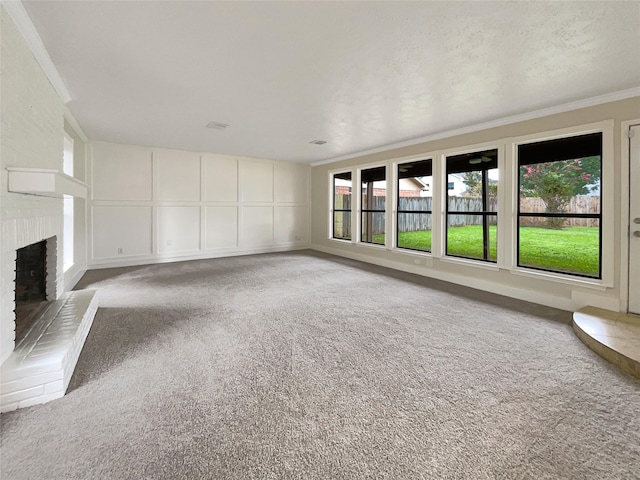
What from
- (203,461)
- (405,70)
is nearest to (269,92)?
(405,70)

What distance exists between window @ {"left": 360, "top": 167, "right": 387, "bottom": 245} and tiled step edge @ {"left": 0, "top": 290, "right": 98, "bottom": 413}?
18.2 ft

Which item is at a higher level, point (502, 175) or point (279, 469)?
point (502, 175)

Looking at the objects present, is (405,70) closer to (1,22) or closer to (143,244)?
(1,22)

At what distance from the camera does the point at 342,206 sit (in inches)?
319

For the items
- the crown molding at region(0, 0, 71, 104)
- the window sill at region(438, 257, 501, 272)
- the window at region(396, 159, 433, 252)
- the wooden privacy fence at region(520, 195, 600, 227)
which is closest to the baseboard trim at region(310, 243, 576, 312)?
the window sill at region(438, 257, 501, 272)

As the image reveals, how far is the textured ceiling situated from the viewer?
2041mm

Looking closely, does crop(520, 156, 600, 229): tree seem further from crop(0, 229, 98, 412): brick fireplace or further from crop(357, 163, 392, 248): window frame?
crop(0, 229, 98, 412): brick fireplace

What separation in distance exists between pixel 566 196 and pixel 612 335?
1.92 meters

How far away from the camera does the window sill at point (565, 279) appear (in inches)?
135

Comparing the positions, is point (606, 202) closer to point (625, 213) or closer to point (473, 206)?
point (625, 213)

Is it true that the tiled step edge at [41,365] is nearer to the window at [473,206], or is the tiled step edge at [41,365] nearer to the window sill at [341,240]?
the window at [473,206]

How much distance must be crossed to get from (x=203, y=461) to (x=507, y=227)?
177 inches

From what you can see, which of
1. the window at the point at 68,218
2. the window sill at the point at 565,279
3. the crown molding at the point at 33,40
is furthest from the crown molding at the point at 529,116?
the window at the point at 68,218

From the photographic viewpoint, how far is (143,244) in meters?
6.53
